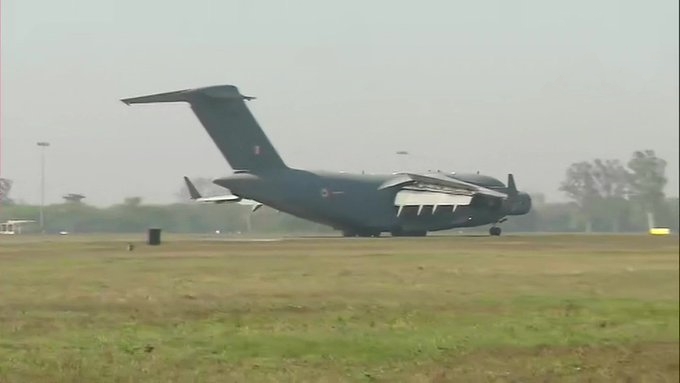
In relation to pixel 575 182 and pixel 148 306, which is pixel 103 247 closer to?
pixel 148 306

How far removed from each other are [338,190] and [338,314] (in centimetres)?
1668

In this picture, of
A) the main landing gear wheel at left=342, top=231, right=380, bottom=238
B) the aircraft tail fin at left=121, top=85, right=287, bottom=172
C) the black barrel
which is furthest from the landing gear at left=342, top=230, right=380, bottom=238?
the black barrel

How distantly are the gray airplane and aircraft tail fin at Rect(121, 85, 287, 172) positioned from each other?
13 millimetres

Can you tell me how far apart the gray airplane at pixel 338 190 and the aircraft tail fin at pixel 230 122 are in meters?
0.01

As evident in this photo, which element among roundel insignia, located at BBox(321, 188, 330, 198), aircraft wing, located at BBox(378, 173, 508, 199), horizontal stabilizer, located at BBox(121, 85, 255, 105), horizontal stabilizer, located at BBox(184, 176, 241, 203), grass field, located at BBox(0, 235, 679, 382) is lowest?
grass field, located at BBox(0, 235, 679, 382)

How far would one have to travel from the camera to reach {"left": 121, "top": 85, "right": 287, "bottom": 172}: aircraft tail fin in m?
10.8

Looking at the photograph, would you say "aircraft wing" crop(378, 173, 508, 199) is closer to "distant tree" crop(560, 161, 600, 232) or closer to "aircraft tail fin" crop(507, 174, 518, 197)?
"aircraft tail fin" crop(507, 174, 518, 197)

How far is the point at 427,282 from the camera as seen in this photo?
18.0 metres

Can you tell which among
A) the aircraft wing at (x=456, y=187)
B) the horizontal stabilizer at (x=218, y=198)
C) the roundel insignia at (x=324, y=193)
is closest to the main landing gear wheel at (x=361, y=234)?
the roundel insignia at (x=324, y=193)

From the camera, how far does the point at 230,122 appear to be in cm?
1645

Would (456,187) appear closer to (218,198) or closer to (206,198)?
(218,198)

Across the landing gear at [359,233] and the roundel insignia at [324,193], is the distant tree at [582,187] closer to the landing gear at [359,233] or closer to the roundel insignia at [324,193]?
the roundel insignia at [324,193]

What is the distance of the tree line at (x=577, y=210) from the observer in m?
12.1

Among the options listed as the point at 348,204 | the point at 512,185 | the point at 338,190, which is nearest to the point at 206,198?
the point at 512,185
